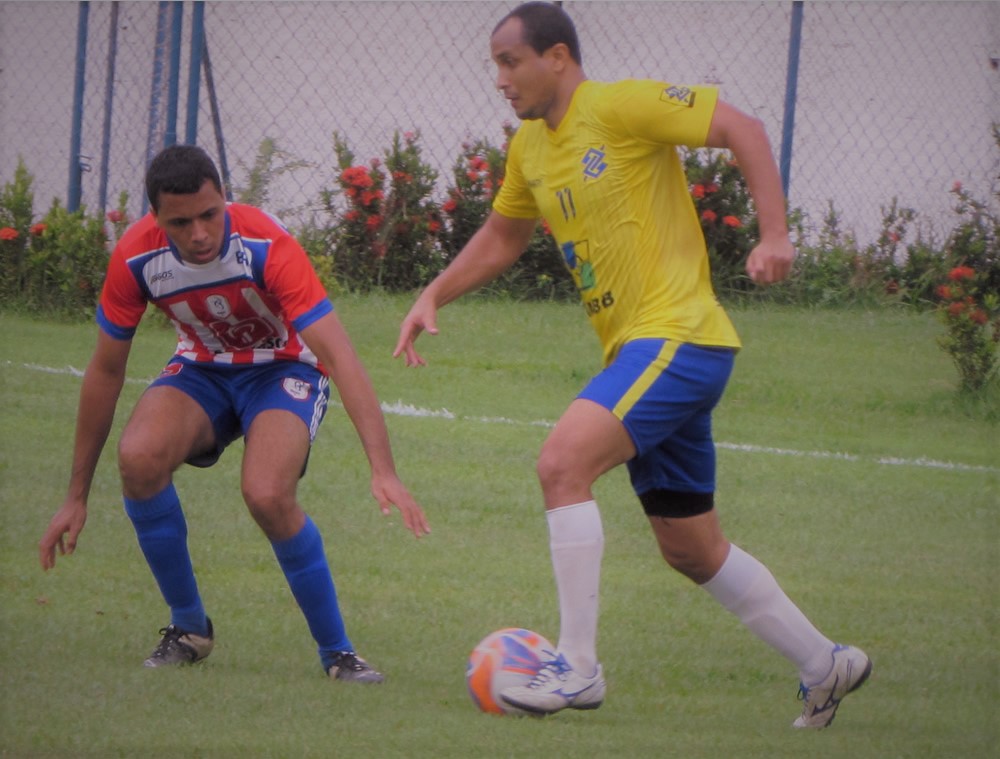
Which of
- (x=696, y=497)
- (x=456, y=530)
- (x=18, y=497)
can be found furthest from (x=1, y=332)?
(x=696, y=497)

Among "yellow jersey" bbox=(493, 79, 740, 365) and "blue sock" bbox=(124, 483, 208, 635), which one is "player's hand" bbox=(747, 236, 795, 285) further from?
"blue sock" bbox=(124, 483, 208, 635)

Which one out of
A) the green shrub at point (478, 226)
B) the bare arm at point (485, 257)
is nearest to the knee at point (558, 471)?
the bare arm at point (485, 257)

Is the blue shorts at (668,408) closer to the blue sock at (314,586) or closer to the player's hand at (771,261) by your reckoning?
the player's hand at (771,261)

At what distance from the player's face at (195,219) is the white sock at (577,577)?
141 centimetres

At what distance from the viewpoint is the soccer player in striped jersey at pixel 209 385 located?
4.67 meters

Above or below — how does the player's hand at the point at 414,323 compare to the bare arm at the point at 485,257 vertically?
below

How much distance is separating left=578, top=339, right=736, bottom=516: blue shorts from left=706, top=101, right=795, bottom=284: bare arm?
0.32 m

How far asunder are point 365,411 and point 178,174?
3.04 feet

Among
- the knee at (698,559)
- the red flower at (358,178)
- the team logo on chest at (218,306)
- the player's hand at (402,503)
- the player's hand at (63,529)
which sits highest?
the red flower at (358,178)

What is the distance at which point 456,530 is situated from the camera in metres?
6.92

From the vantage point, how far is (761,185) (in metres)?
4.10

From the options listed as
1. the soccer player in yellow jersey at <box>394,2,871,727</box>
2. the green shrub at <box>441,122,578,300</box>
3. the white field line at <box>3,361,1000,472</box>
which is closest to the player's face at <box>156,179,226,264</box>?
the soccer player in yellow jersey at <box>394,2,871,727</box>

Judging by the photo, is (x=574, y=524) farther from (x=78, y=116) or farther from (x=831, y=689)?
(x=78, y=116)

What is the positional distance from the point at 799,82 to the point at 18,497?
29.7 feet
